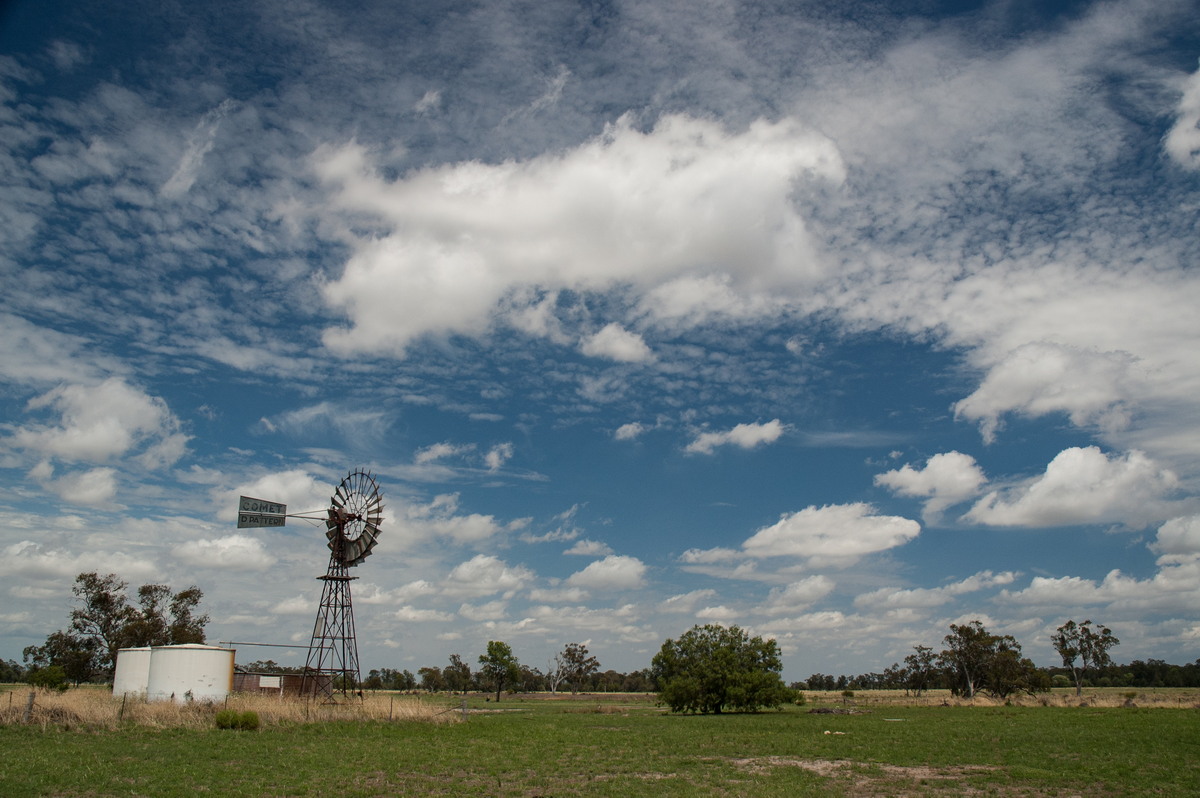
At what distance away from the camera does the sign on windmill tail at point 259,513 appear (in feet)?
151

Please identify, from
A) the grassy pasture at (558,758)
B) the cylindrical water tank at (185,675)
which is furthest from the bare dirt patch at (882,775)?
the cylindrical water tank at (185,675)

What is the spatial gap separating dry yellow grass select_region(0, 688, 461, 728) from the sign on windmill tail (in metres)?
12.4

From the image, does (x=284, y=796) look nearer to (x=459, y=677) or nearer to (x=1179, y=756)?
(x=1179, y=756)

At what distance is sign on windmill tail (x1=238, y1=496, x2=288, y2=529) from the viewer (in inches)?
1812

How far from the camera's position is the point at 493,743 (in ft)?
95.8

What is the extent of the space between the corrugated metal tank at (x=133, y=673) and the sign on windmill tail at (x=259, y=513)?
894cm

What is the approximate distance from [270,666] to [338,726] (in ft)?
172

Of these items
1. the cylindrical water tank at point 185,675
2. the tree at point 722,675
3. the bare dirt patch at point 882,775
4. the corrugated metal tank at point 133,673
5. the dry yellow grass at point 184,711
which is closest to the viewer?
the bare dirt patch at point 882,775

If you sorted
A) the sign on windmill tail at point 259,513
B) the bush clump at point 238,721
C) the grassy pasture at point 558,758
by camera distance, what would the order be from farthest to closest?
the sign on windmill tail at point 259,513
the bush clump at point 238,721
the grassy pasture at point 558,758

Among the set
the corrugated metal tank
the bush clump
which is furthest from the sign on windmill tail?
the bush clump

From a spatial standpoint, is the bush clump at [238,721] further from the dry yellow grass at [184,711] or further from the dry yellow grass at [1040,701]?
the dry yellow grass at [1040,701]

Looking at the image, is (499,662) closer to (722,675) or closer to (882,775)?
(722,675)

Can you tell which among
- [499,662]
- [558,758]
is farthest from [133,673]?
[499,662]

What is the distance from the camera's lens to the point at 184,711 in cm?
3231
